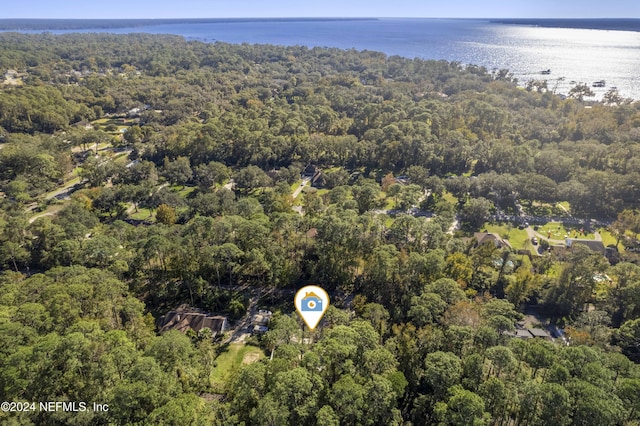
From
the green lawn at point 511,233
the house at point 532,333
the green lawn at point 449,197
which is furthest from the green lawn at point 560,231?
the house at point 532,333

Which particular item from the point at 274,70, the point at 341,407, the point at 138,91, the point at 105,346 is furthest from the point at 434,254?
the point at 274,70

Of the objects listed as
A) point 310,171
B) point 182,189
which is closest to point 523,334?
point 310,171

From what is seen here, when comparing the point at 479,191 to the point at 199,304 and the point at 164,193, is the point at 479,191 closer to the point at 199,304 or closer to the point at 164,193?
the point at 199,304

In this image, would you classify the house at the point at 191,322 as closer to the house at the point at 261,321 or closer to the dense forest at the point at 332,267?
the dense forest at the point at 332,267

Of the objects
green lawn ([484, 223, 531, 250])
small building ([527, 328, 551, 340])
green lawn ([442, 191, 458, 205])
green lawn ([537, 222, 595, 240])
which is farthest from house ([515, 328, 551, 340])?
green lawn ([442, 191, 458, 205])

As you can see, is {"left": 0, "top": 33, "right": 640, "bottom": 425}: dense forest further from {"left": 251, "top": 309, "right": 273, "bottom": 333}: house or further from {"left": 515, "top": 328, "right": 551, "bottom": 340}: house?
{"left": 515, "top": 328, "right": 551, "bottom": 340}: house

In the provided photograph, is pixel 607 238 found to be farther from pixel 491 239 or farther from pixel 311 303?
pixel 311 303
